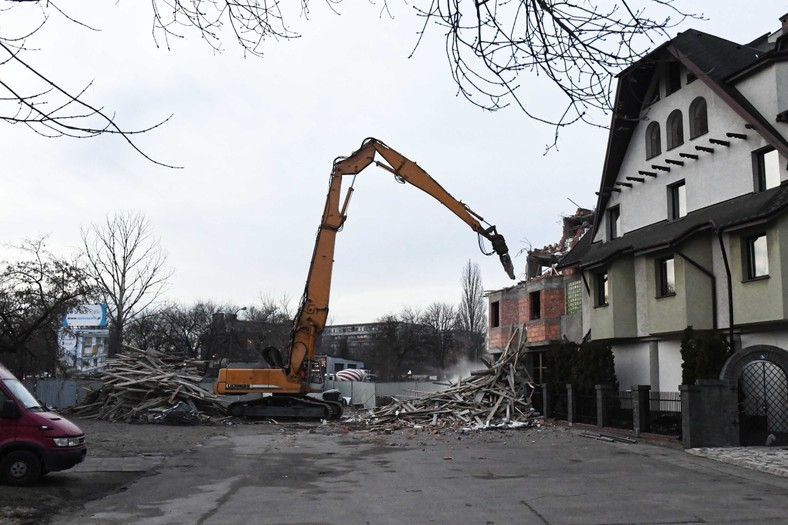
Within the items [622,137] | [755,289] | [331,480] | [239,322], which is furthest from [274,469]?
[239,322]

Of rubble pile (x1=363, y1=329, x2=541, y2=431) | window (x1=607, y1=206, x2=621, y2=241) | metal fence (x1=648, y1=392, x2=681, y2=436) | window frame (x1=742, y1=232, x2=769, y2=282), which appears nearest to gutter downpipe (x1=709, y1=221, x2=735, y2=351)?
window frame (x1=742, y1=232, x2=769, y2=282)

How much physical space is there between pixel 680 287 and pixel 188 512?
56.8 feet

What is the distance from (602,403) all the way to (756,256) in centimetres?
679

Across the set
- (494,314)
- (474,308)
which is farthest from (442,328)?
(494,314)

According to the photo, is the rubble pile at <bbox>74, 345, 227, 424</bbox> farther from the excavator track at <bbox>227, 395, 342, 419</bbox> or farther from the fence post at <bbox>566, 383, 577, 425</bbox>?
the fence post at <bbox>566, 383, 577, 425</bbox>

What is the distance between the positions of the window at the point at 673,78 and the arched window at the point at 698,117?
1306 millimetres

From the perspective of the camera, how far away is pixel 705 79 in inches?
874

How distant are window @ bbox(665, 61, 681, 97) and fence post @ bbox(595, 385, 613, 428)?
10.5 meters

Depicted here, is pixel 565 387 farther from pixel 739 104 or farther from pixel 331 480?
pixel 331 480

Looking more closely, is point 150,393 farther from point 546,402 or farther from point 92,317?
point 92,317

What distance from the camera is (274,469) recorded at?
15.3 m

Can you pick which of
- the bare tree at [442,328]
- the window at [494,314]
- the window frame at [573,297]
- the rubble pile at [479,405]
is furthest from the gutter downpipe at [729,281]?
the bare tree at [442,328]

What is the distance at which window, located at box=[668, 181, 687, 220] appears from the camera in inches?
963

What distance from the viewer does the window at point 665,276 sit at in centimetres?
2394
